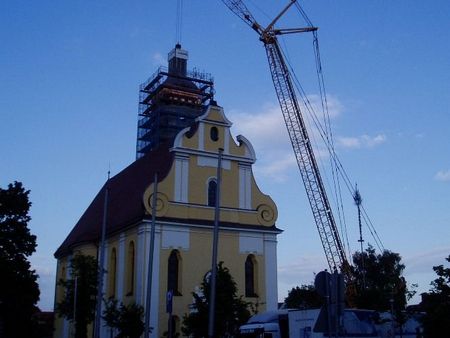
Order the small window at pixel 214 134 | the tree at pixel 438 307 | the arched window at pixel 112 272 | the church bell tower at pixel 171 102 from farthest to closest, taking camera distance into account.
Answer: the church bell tower at pixel 171 102 → the arched window at pixel 112 272 → the small window at pixel 214 134 → the tree at pixel 438 307

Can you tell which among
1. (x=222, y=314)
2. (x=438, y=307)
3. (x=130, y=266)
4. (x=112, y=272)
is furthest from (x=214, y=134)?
(x=438, y=307)

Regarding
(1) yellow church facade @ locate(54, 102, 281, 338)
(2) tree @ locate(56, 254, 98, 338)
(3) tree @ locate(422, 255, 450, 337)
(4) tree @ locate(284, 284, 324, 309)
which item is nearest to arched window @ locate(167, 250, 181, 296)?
(1) yellow church facade @ locate(54, 102, 281, 338)

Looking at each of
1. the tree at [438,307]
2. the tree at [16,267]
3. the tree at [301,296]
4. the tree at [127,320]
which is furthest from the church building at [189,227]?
the tree at [438,307]

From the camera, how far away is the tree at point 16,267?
3809 cm

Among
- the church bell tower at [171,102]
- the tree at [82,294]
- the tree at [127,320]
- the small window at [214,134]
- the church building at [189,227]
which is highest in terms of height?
the church bell tower at [171,102]

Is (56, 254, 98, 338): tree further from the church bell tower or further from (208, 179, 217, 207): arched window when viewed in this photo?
the church bell tower

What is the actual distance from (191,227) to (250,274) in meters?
5.62

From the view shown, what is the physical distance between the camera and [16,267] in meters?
39.2

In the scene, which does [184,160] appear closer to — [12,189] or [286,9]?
[12,189]

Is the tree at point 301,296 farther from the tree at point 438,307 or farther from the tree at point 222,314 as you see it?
the tree at point 438,307

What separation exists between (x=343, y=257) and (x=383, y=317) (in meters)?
28.4

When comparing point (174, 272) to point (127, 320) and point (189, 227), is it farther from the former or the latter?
point (127, 320)

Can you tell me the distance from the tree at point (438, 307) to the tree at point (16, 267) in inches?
998

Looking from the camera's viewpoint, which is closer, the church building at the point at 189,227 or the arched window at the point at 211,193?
the church building at the point at 189,227
